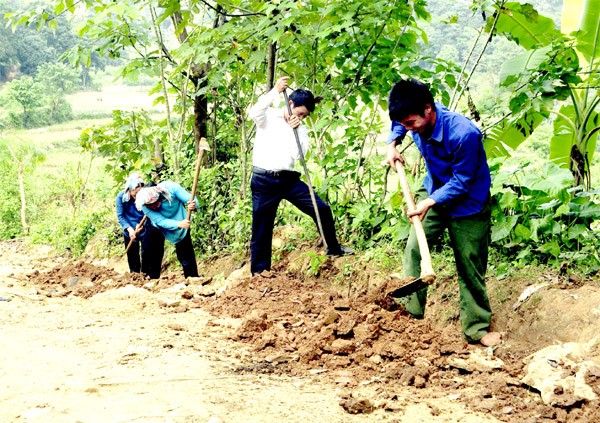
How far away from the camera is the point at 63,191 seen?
1639 centimetres

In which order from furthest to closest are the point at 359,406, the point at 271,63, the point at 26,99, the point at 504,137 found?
the point at 26,99 → the point at 271,63 → the point at 504,137 → the point at 359,406

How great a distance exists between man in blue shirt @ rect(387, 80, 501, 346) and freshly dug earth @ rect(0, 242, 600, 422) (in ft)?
0.92

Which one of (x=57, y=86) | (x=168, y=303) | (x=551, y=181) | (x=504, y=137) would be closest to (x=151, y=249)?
(x=168, y=303)

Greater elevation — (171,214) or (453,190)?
(453,190)

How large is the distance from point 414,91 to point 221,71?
387 cm

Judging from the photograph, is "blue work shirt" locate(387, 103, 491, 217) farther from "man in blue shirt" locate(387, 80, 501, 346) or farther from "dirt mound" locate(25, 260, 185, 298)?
"dirt mound" locate(25, 260, 185, 298)

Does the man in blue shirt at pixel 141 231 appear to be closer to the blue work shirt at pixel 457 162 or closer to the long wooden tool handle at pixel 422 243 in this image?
the long wooden tool handle at pixel 422 243

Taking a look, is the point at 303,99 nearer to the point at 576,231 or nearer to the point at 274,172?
the point at 274,172

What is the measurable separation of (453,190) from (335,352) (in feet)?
4.17

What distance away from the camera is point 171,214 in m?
7.09

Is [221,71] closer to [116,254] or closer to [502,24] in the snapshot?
[502,24]

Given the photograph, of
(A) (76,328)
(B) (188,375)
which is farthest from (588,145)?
(A) (76,328)

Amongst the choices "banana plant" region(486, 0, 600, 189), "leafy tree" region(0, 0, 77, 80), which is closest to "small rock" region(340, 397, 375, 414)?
"banana plant" region(486, 0, 600, 189)

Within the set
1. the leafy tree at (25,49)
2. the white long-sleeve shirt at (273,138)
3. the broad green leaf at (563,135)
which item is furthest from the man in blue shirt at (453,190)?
the leafy tree at (25,49)
